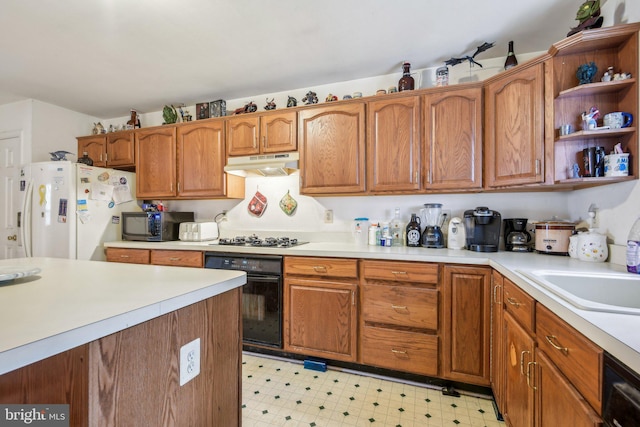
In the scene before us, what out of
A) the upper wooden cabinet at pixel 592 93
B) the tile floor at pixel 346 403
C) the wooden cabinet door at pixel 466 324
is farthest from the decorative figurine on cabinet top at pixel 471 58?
the tile floor at pixel 346 403

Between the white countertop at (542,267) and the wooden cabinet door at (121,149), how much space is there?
0.94 meters

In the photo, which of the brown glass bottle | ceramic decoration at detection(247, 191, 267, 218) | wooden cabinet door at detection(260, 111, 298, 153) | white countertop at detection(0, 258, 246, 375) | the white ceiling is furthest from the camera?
ceramic decoration at detection(247, 191, 267, 218)

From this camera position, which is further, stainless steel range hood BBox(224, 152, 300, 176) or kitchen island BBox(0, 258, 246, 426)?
stainless steel range hood BBox(224, 152, 300, 176)

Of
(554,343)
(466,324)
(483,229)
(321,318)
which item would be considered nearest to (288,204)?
(321,318)

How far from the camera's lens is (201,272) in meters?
1.12

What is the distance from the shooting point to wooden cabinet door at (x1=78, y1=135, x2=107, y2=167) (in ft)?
10.5

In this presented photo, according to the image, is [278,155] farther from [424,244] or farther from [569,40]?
[569,40]

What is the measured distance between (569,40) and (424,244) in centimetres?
146

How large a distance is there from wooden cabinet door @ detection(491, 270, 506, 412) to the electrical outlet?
151 cm

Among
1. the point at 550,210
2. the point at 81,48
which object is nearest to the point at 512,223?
the point at 550,210

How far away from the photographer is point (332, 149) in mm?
2371

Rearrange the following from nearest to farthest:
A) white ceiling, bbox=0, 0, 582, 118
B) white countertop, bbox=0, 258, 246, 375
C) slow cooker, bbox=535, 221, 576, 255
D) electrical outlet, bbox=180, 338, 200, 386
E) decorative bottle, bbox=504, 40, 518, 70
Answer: white countertop, bbox=0, 258, 246, 375 < electrical outlet, bbox=180, 338, 200, 386 < white ceiling, bbox=0, 0, 582, 118 < slow cooker, bbox=535, 221, 576, 255 < decorative bottle, bbox=504, 40, 518, 70

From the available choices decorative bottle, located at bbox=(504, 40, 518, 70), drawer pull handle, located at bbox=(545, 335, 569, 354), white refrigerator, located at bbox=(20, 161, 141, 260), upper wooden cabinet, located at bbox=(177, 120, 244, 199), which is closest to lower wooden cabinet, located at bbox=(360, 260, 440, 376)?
drawer pull handle, located at bbox=(545, 335, 569, 354)

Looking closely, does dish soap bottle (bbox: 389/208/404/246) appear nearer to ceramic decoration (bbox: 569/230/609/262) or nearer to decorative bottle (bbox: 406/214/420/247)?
decorative bottle (bbox: 406/214/420/247)
